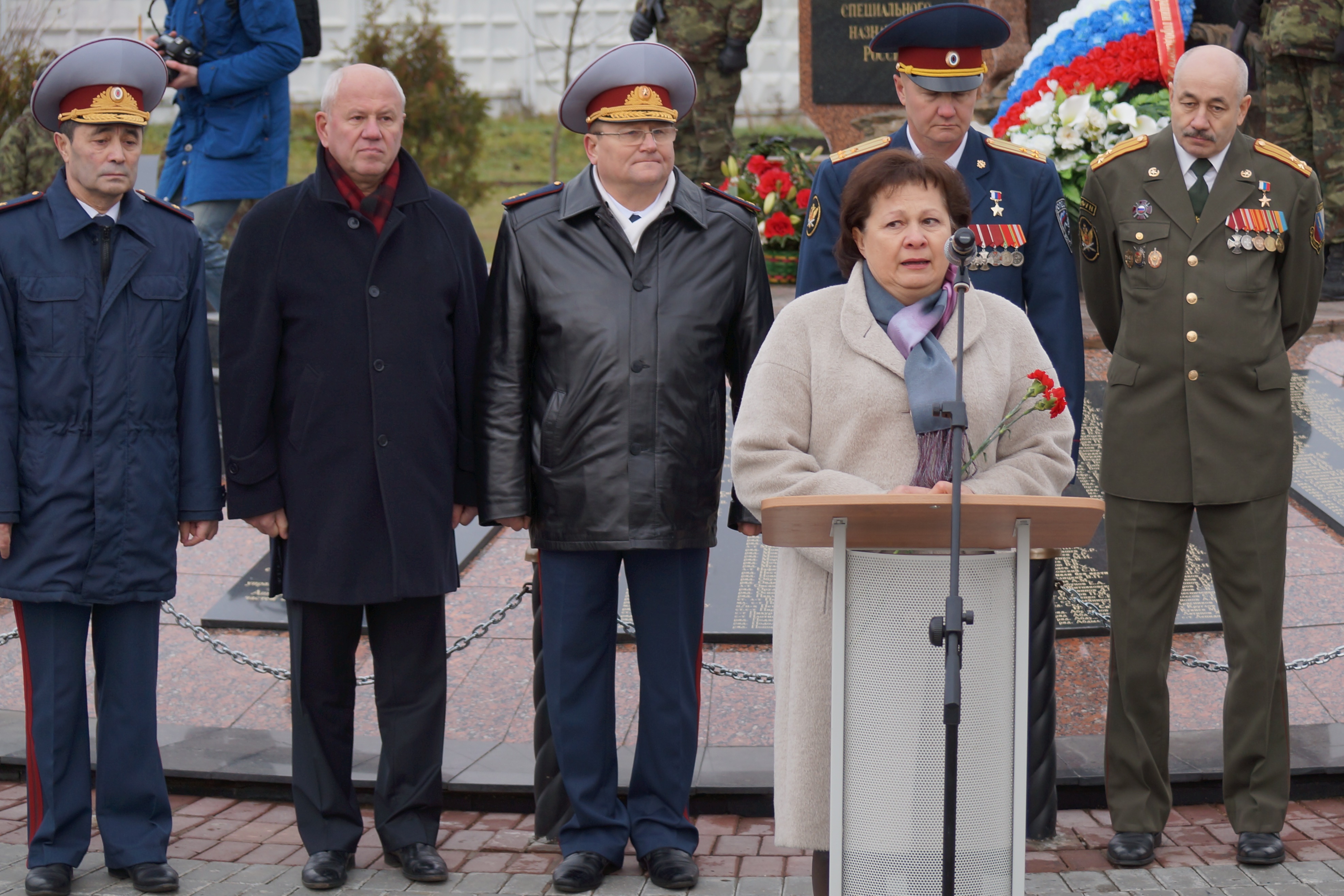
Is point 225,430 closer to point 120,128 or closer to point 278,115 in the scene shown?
point 120,128

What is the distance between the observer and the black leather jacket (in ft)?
13.8

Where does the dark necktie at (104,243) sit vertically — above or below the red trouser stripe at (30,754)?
above

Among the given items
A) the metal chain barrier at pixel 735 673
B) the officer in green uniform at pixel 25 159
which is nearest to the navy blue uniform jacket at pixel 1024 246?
the metal chain barrier at pixel 735 673

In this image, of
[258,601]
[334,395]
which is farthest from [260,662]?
[334,395]

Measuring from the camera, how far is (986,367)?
3574mm

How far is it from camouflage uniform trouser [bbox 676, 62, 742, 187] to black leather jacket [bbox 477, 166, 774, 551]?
7416mm

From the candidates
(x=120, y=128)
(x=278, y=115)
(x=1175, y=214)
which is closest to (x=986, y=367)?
(x=1175, y=214)

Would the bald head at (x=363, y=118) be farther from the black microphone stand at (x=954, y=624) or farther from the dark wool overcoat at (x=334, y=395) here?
the black microphone stand at (x=954, y=624)

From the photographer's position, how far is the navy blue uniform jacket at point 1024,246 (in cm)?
434

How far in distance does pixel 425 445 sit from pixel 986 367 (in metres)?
1.56

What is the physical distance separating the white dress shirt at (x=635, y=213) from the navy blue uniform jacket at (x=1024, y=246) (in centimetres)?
41

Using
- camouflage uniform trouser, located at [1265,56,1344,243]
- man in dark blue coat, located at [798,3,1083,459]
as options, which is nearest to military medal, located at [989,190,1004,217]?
man in dark blue coat, located at [798,3,1083,459]

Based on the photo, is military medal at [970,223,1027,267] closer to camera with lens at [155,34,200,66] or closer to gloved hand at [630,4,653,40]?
camera with lens at [155,34,200,66]

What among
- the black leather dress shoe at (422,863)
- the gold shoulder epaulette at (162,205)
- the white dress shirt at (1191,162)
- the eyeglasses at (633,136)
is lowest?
the black leather dress shoe at (422,863)
